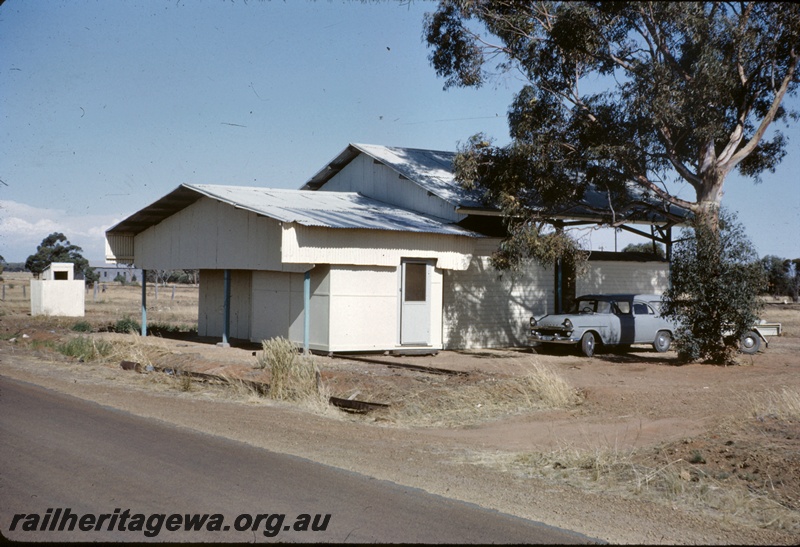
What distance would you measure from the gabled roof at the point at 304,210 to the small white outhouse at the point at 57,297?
1231 cm

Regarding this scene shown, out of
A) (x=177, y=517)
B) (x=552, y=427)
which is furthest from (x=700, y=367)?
(x=177, y=517)

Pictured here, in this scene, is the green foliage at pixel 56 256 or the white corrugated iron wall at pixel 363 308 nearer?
the white corrugated iron wall at pixel 363 308

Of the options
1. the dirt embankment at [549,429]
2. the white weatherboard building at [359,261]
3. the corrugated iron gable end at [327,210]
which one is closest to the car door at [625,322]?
the dirt embankment at [549,429]

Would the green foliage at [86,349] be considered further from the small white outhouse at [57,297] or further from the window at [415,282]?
the small white outhouse at [57,297]

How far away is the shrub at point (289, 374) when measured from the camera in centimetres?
1528

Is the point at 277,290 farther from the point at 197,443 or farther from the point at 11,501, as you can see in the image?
the point at 11,501

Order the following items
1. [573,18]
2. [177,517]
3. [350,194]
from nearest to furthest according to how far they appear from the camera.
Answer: [177,517], [573,18], [350,194]

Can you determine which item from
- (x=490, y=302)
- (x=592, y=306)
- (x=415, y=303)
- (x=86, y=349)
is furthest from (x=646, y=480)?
(x=490, y=302)

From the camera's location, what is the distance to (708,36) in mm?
18672

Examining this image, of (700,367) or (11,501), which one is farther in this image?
(700,367)

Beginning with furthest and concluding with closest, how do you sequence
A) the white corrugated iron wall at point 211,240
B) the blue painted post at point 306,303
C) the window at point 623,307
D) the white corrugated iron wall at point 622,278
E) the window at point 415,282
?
the white corrugated iron wall at point 622,278, the window at point 623,307, the window at point 415,282, the white corrugated iron wall at point 211,240, the blue painted post at point 306,303

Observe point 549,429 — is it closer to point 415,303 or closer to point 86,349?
point 415,303

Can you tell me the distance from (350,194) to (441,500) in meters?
22.3

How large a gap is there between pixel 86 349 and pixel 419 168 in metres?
13.2
